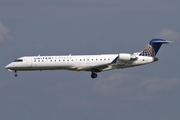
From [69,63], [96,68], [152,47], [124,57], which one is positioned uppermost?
[152,47]

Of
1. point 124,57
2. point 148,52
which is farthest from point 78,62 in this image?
point 148,52

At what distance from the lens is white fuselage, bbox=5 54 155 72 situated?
50.1 m

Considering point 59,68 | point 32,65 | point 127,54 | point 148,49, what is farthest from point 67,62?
point 148,49

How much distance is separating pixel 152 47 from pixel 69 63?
13.5 m

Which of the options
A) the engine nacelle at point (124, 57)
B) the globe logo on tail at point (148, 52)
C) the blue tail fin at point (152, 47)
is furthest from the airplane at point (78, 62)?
the blue tail fin at point (152, 47)

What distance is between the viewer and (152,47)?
2089 inches

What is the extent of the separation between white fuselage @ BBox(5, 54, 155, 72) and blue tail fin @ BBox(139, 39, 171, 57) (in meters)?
2.28

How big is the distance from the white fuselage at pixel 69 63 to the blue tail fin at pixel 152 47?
2.28 m

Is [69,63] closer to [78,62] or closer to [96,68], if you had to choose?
[78,62]

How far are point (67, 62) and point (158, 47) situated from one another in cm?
1473

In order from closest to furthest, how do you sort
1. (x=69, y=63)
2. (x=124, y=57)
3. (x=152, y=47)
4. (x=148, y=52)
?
(x=124, y=57) < (x=69, y=63) < (x=148, y=52) < (x=152, y=47)

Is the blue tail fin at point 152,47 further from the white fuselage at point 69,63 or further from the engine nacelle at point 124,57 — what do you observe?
the engine nacelle at point 124,57

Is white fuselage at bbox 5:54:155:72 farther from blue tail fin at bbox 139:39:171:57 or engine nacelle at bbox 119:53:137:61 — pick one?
blue tail fin at bbox 139:39:171:57

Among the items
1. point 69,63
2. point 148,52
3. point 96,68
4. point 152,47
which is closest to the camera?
point 96,68
